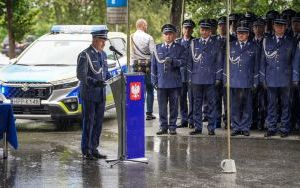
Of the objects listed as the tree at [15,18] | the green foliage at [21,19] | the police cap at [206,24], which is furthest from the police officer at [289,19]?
the green foliage at [21,19]

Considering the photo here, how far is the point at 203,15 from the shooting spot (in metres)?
18.9

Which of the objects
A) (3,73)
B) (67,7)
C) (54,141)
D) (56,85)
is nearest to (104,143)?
(54,141)

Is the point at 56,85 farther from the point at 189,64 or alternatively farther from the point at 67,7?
the point at 67,7

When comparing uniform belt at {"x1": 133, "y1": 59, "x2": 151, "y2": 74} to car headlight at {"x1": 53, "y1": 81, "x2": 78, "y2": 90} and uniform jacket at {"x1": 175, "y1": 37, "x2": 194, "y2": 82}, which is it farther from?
car headlight at {"x1": 53, "y1": 81, "x2": 78, "y2": 90}

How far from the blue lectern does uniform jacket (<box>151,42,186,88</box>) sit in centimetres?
241

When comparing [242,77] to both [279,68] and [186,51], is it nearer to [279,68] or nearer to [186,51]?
[279,68]

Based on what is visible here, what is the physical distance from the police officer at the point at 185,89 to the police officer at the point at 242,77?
2.91 feet

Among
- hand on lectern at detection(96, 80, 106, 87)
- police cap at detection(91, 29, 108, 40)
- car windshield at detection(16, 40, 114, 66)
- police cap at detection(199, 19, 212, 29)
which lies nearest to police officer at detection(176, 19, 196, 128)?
police cap at detection(199, 19, 212, 29)

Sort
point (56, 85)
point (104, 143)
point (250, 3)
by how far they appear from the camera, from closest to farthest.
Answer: point (104, 143)
point (56, 85)
point (250, 3)

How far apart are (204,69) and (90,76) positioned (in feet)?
9.78

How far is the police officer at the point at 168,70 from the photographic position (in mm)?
12508

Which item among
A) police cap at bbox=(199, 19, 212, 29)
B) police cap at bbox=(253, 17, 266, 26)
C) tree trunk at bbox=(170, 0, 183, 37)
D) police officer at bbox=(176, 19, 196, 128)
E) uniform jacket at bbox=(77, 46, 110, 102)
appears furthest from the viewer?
tree trunk at bbox=(170, 0, 183, 37)

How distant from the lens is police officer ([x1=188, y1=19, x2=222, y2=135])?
1269 centimetres

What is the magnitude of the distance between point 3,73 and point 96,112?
155 inches
